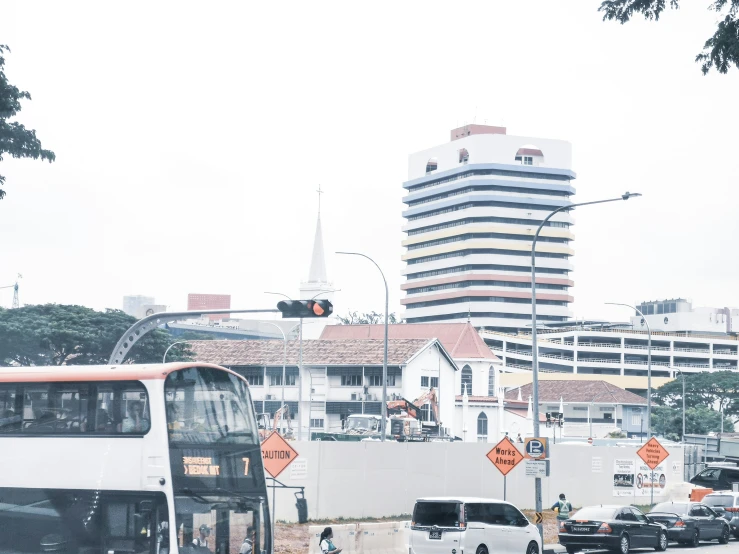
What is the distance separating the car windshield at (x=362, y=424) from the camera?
218ft

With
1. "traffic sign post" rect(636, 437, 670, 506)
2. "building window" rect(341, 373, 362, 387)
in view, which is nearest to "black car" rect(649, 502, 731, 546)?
"traffic sign post" rect(636, 437, 670, 506)

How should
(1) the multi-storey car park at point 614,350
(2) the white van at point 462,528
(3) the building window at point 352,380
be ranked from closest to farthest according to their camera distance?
(2) the white van at point 462,528
(3) the building window at point 352,380
(1) the multi-storey car park at point 614,350

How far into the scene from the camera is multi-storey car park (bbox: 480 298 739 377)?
170625mm

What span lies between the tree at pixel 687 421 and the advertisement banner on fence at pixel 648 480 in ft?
234

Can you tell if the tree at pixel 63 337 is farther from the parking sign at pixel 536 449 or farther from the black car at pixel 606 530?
the black car at pixel 606 530

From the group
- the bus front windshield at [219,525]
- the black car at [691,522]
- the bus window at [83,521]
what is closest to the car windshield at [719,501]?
the black car at [691,522]

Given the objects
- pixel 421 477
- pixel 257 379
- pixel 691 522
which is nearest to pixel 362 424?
pixel 257 379

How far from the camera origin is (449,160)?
651 ft

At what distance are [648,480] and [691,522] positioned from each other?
14126mm

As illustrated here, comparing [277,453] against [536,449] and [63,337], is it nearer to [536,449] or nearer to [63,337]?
[536,449]

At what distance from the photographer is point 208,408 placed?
52.3ft

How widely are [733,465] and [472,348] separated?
6107cm

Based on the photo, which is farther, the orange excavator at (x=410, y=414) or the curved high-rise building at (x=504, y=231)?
the curved high-rise building at (x=504, y=231)

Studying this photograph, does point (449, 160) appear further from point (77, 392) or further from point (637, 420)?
point (77, 392)
